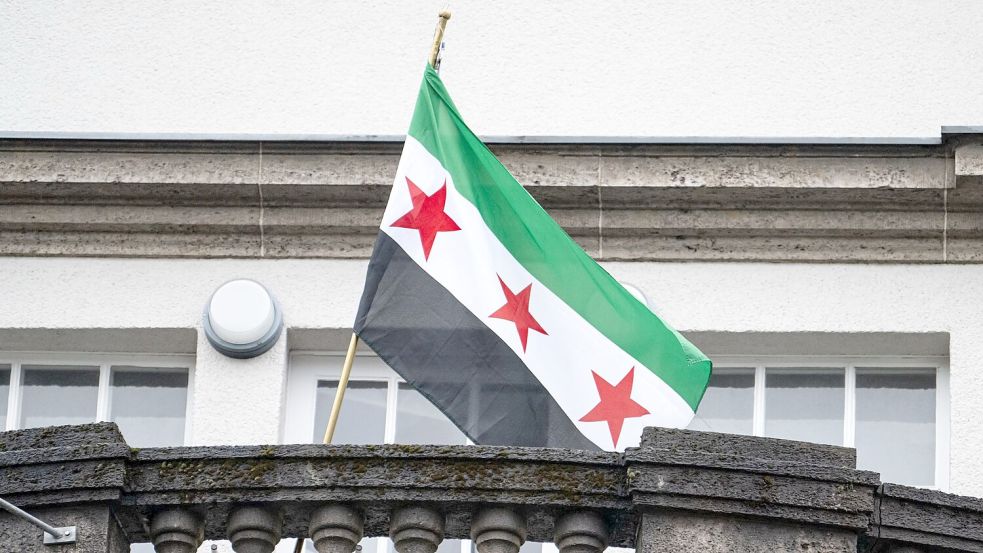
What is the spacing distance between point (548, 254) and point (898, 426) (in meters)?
2.75

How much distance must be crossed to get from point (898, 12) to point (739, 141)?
1.47m

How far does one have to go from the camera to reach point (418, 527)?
8.75 metres

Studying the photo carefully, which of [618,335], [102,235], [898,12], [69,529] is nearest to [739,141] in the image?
[898,12]

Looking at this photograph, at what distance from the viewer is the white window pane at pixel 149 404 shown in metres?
13.4

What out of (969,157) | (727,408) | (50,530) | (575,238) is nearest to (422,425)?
(575,238)

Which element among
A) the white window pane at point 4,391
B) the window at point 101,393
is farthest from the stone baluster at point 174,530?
the white window pane at point 4,391

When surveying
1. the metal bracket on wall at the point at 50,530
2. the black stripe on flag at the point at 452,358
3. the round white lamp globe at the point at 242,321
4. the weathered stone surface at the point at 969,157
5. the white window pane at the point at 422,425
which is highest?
the weathered stone surface at the point at 969,157

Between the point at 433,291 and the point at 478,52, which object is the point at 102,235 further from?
the point at 433,291

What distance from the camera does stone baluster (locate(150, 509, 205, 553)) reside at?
347 inches

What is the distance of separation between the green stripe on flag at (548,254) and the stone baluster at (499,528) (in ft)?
8.15

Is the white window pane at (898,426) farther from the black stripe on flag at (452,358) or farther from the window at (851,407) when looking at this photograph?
the black stripe on flag at (452,358)

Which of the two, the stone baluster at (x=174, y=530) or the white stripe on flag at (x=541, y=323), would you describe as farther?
the white stripe on flag at (x=541, y=323)

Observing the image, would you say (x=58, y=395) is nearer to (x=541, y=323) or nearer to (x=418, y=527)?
(x=541, y=323)

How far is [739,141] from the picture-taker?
43.5 ft
